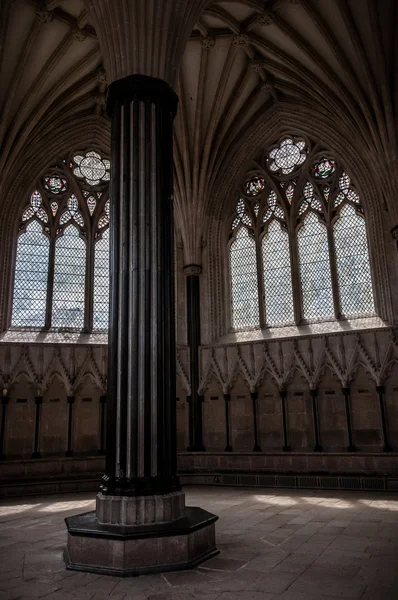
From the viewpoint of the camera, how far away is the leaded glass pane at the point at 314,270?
1588cm

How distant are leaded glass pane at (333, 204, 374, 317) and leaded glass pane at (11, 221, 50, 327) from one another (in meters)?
9.50

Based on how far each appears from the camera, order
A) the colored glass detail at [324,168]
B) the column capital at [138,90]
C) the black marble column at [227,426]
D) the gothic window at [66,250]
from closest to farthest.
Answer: the column capital at [138,90] → the black marble column at [227,426] → the gothic window at [66,250] → the colored glass detail at [324,168]

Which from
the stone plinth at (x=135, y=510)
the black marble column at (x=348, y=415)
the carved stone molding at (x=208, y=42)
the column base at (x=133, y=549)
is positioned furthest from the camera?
the carved stone molding at (x=208, y=42)

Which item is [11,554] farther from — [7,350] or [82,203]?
[82,203]

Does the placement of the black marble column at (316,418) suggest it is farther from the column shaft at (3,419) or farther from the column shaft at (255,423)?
the column shaft at (3,419)

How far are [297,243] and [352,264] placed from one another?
6.62 ft

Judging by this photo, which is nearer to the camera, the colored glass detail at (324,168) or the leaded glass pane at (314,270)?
the leaded glass pane at (314,270)

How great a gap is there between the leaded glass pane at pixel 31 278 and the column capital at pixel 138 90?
29.2ft

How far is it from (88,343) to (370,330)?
8442 mm

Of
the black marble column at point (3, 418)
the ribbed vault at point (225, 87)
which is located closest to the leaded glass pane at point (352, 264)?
the ribbed vault at point (225, 87)

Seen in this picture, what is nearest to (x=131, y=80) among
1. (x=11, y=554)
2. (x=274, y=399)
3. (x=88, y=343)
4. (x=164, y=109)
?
(x=164, y=109)

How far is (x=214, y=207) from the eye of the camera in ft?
59.2

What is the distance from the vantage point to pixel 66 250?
17109 mm

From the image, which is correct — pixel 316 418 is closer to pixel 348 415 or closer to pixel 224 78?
pixel 348 415
